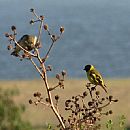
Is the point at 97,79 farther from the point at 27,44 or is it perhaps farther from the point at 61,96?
the point at 61,96

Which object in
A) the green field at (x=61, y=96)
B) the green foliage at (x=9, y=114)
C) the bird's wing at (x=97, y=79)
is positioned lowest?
the bird's wing at (x=97, y=79)

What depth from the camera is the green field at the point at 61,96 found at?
920 inches

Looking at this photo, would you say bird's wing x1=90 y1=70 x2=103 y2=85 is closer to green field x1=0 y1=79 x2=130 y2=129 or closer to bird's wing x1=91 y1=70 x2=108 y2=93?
bird's wing x1=91 y1=70 x2=108 y2=93

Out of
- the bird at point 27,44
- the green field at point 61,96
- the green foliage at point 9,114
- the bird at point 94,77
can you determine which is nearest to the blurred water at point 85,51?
the green field at point 61,96

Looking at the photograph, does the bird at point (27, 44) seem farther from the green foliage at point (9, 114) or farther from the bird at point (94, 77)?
the green foliage at point (9, 114)

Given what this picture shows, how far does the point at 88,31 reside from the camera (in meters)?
74.3

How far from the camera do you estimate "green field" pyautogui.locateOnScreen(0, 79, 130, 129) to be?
23.4 m

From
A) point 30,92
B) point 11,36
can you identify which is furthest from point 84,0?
point 11,36

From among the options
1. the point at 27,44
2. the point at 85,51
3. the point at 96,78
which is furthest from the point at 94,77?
the point at 85,51

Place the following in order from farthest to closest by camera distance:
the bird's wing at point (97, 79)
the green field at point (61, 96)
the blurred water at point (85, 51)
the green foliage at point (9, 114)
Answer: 1. the blurred water at point (85, 51)
2. the green field at point (61, 96)
3. the green foliage at point (9, 114)
4. the bird's wing at point (97, 79)

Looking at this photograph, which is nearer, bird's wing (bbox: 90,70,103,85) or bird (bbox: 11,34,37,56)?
bird (bbox: 11,34,37,56)

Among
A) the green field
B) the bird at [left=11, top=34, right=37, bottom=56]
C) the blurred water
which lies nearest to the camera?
the bird at [left=11, top=34, right=37, bottom=56]

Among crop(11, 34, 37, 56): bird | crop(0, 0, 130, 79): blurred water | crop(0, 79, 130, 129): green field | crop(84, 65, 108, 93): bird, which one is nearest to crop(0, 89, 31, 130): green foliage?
crop(0, 79, 130, 129): green field

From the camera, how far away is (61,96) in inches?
1019
